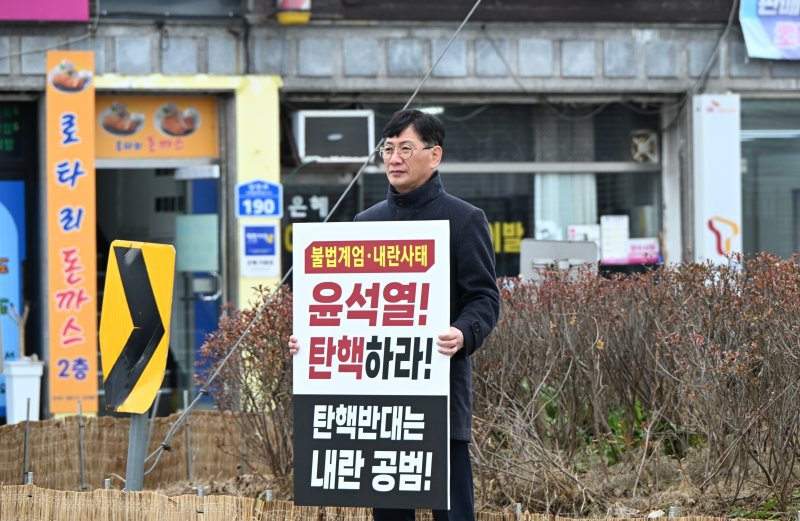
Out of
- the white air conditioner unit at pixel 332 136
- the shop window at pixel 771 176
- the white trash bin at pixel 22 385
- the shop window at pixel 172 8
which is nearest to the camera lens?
the white trash bin at pixel 22 385

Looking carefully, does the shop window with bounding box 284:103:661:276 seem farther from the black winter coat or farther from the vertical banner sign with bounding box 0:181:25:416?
the black winter coat

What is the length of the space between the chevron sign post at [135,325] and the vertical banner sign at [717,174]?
28.9ft

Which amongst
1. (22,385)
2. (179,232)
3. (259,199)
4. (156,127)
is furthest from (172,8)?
(22,385)

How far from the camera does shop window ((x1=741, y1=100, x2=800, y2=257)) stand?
14359mm

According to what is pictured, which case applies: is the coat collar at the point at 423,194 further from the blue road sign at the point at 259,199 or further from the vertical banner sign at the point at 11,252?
the vertical banner sign at the point at 11,252

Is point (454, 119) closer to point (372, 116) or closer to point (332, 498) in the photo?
point (372, 116)

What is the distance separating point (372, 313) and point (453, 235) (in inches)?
15.1

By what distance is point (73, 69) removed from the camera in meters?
12.3

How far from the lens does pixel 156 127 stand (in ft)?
42.4

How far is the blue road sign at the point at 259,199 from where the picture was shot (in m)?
12.9

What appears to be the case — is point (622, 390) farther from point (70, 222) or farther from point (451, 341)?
point (70, 222)

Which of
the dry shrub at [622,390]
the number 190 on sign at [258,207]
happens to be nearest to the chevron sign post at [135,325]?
the dry shrub at [622,390]

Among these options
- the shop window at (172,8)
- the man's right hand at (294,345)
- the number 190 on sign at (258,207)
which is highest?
the shop window at (172,8)

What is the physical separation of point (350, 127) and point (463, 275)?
8.67 meters
